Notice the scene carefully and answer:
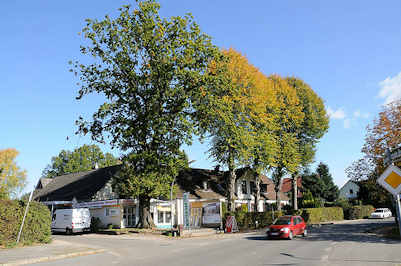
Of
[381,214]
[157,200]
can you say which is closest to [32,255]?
[157,200]

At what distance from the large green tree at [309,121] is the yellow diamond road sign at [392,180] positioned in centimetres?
3356

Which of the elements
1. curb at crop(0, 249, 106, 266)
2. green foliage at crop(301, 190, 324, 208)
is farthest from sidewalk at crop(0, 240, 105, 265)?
green foliage at crop(301, 190, 324, 208)

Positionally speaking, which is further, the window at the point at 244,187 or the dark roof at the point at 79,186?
the window at the point at 244,187

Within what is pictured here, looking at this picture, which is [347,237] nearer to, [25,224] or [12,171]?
[25,224]

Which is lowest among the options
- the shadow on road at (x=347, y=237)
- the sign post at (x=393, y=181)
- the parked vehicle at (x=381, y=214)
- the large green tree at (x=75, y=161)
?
the parked vehicle at (x=381, y=214)

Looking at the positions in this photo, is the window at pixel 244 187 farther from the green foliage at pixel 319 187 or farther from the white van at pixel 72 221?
the white van at pixel 72 221

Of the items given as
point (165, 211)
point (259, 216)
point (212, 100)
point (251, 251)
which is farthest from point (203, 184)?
point (251, 251)

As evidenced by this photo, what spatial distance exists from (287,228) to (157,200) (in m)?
17.8

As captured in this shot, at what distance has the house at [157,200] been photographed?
1350 inches

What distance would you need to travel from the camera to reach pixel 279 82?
133 ft

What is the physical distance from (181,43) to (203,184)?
2119cm

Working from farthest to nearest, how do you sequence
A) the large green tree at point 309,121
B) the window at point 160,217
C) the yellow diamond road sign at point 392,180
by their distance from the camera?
the large green tree at point 309,121 → the window at point 160,217 → the yellow diamond road sign at point 392,180

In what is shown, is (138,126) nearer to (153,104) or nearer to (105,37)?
(153,104)

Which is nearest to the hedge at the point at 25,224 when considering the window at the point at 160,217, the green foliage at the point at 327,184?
the window at the point at 160,217
